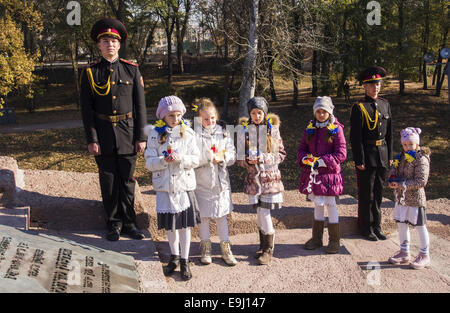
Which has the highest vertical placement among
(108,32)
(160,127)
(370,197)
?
(108,32)

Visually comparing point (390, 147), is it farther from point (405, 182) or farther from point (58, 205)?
point (58, 205)

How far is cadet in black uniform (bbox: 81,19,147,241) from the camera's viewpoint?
177 inches

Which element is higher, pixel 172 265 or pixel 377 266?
pixel 172 265

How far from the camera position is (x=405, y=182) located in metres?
4.34

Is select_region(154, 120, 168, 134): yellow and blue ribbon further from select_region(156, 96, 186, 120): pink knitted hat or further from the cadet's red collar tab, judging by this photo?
the cadet's red collar tab

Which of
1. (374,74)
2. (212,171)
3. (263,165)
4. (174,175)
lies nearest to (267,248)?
(263,165)

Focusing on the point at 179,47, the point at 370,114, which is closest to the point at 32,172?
the point at 370,114

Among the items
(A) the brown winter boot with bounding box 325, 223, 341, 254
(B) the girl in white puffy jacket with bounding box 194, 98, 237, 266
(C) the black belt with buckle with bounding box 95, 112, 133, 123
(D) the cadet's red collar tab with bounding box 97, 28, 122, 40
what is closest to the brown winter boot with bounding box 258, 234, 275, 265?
(B) the girl in white puffy jacket with bounding box 194, 98, 237, 266

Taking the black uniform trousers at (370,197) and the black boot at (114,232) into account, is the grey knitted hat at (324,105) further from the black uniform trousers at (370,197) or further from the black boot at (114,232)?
the black boot at (114,232)

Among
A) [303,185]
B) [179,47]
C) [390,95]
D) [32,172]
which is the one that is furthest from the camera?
[179,47]

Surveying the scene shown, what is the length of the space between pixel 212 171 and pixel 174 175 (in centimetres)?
42

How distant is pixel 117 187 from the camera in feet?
15.3

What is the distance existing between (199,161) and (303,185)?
1170 millimetres

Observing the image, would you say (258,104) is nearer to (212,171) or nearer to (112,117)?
(212,171)
